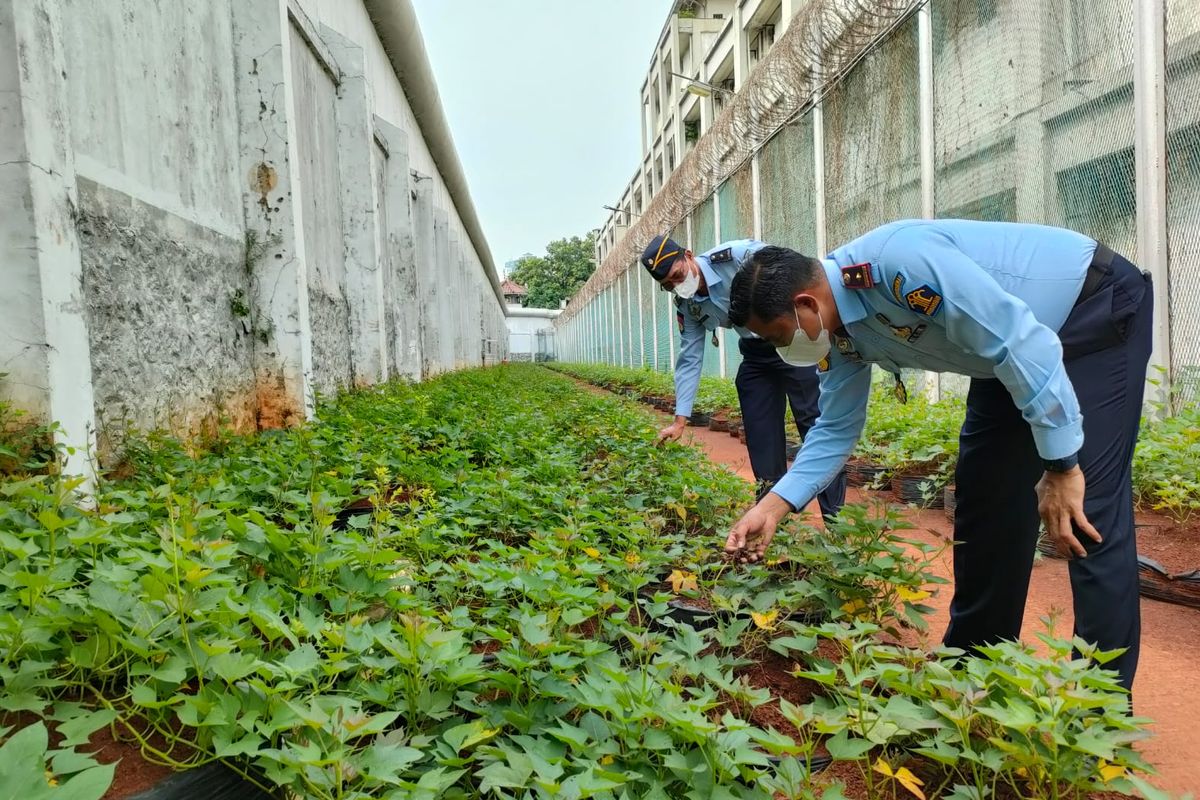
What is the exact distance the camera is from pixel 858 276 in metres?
1.92

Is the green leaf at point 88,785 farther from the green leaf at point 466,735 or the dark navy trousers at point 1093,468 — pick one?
the dark navy trousers at point 1093,468

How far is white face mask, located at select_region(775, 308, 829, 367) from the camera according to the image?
6.73 feet

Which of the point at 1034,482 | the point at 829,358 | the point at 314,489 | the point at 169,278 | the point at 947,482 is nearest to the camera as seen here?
the point at 1034,482

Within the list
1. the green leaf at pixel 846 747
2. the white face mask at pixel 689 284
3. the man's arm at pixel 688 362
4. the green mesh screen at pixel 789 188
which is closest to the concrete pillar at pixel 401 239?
the green mesh screen at pixel 789 188

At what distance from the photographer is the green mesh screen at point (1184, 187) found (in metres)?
4.33

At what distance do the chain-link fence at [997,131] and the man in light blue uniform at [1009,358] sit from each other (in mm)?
3511

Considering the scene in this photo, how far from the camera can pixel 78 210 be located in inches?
116

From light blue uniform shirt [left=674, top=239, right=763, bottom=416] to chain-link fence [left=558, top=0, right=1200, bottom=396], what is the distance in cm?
277

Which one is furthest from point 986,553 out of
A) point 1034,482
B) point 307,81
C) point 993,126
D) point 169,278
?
point 307,81

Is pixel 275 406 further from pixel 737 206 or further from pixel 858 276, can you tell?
pixel 737 206

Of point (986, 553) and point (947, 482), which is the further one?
point (947, 482)

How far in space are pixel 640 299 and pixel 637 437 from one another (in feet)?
51.3

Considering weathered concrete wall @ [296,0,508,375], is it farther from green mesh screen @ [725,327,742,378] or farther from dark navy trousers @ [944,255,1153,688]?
dark navy trousers @ [944,255,1153,688]

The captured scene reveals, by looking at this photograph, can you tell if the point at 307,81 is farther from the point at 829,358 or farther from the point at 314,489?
the point at 829,358
